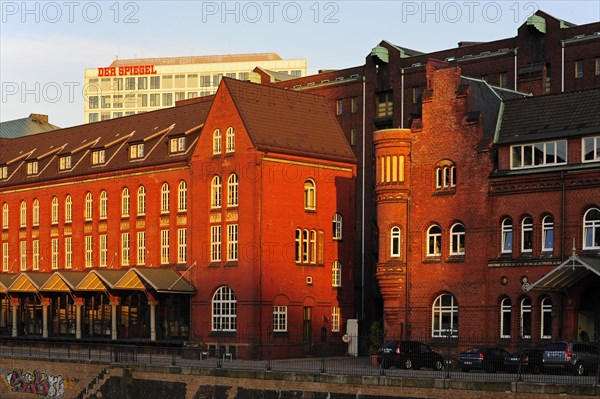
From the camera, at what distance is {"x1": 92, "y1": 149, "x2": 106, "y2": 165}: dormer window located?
8919cm

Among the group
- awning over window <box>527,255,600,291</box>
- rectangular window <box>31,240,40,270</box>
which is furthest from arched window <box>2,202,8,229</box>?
awning over window <box>527,255,600,291</box>

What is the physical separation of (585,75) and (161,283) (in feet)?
108

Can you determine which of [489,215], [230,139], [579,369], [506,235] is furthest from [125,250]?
[579,369]

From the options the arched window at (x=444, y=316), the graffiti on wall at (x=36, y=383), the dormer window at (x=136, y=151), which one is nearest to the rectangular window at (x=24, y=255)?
the dormer window at (x=136, y=151)

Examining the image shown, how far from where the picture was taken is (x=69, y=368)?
69000 millimetres

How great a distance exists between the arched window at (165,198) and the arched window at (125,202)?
430 centimetres

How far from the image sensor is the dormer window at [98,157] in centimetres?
8919

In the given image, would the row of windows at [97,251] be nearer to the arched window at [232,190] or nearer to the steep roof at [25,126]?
the arched window at [232,190]

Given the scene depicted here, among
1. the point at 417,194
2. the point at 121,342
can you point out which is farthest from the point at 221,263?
the point at 417,194

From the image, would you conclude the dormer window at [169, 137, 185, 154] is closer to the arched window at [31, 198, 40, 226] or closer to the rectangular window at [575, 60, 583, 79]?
the arched window at [31, 198, 40, 226]

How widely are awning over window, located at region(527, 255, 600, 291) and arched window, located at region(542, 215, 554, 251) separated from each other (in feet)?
6.72

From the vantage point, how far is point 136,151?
8594 cm

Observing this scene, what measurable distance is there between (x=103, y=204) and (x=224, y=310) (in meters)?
16.6

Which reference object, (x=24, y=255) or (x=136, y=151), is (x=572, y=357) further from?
(x=24, y=255)
